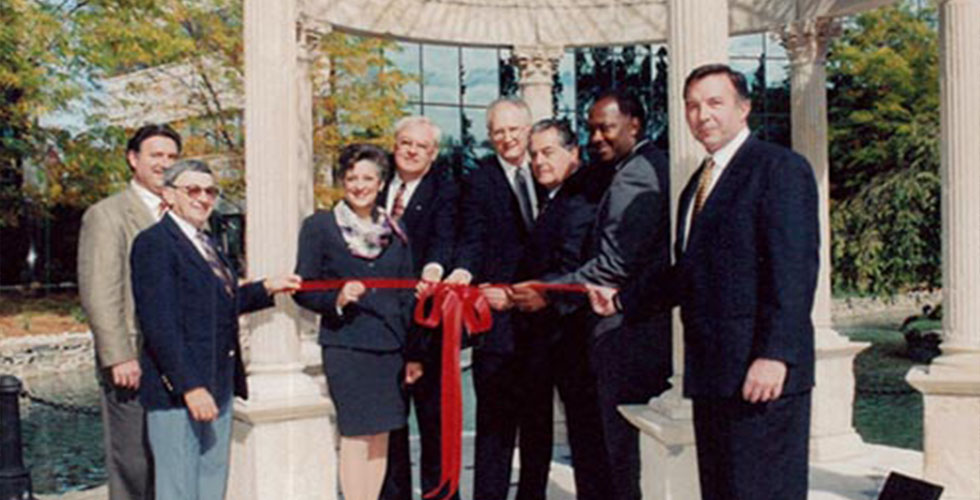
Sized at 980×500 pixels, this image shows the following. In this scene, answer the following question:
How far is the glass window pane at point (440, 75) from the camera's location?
36.6m

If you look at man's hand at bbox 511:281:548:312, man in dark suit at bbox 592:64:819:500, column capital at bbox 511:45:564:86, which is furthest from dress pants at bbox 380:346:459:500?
column capital at bbox 511:45:564:86

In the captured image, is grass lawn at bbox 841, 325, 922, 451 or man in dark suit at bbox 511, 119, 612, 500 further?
grass lawn at bbox 841, 325, 922, 451

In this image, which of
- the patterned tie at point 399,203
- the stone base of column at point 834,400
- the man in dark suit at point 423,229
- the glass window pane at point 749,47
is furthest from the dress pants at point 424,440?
the glass window pane at point 749,47

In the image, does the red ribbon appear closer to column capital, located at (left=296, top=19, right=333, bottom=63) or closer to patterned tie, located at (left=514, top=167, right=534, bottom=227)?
patterned tie, located at (left=514, top=167, right=534, bottom=227)

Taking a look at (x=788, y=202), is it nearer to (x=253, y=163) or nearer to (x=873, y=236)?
(x=253, y=163)

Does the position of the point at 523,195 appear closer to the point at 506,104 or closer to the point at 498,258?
the point at 498,258

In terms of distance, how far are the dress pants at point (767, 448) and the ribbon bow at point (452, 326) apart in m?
1.70

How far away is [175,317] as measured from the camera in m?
4.57

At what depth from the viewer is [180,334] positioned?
4.59m

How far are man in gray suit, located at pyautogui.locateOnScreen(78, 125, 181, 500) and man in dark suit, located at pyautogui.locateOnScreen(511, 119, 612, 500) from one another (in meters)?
2.24

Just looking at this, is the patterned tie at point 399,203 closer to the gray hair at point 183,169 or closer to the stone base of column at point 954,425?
the gray hair at point 183,169

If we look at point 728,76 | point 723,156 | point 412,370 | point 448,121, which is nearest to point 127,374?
point 412,370

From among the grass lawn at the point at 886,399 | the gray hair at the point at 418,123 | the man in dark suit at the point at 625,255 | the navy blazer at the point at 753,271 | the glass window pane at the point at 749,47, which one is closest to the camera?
the navy blazer at the point at 753,271

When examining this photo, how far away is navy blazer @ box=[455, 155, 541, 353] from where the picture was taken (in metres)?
5.76
